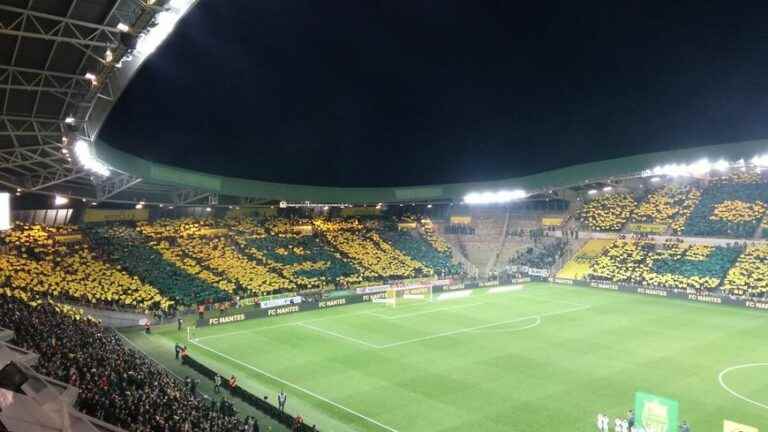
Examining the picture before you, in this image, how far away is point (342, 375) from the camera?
29.9 metres

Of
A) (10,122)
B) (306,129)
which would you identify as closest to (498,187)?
(306,129)

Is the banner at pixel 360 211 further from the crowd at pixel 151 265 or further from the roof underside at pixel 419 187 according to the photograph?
the crowd at pixel 151 265

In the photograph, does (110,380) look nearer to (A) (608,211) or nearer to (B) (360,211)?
(B) (360,211)

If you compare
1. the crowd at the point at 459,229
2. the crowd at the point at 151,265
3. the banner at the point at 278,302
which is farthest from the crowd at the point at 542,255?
the crowd at the point at 151,265

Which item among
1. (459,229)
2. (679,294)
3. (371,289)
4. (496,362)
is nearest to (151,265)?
(371,289)

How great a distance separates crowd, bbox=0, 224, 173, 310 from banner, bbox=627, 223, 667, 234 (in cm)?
4953

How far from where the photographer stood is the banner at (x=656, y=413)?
18641 mm

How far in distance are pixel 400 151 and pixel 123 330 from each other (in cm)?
3257

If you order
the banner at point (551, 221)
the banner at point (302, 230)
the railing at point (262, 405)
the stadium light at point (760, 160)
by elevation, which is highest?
the stadium light at point (760, 160)

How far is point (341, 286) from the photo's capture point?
57781 mm

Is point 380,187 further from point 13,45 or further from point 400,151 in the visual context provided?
point 13,45

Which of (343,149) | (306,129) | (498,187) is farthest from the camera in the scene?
(498,187)

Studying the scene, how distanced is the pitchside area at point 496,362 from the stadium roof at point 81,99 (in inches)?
450

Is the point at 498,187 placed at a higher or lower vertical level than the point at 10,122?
higher
